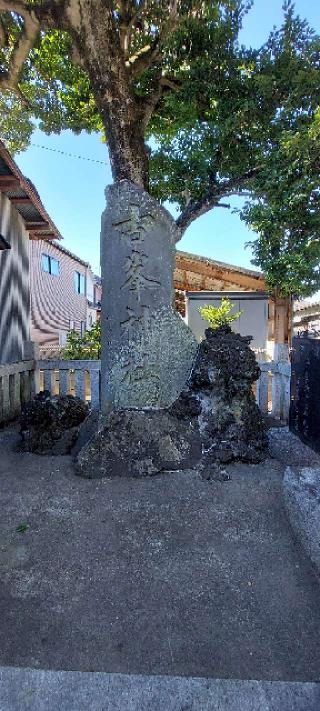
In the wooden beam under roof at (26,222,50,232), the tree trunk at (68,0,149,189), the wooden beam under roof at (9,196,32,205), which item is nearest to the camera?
the tree trunk at (68,0,149,189)

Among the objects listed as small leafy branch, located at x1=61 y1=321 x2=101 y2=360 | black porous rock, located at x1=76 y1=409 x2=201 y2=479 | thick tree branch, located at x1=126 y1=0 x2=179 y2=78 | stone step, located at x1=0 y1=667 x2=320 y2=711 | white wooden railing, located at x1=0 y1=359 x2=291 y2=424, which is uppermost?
thick tree branch, located at x1=126 y1=0 x2=179 y2=78

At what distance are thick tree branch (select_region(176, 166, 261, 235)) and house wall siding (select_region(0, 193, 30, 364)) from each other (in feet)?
11.9

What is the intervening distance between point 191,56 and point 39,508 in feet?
27.8

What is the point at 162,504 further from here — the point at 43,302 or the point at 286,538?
the point at 43,302

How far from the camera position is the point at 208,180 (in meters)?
8.23

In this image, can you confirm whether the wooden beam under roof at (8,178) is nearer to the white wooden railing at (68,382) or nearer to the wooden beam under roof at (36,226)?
the wooden beam under roof at (36,226)

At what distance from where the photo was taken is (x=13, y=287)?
777 centimetres

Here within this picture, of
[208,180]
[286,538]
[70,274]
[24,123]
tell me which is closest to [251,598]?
[286,538]

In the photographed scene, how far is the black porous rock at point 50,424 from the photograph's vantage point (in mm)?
4719

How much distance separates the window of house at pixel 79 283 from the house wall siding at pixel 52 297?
0.93 ft

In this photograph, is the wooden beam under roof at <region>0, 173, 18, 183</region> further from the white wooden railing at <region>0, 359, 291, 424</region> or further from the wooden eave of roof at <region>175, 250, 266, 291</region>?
the wooden eave of roof at <region>175, 250, 266, 291</region>

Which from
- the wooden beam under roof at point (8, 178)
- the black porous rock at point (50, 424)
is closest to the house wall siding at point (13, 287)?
the wooden beam under roof at point (8, 178)

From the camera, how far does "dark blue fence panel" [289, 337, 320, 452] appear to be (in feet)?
14.9

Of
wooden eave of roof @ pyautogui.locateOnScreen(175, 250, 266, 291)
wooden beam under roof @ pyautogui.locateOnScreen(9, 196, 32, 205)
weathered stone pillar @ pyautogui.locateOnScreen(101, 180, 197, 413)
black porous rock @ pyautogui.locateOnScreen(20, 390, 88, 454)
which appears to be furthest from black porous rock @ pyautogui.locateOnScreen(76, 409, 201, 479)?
wooden eave of roof @ pyautogui.locateOnScreen(175, 250, 266, 291)
